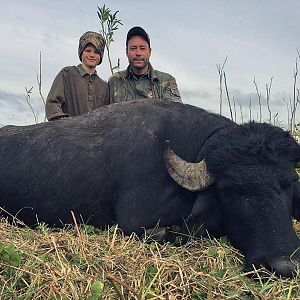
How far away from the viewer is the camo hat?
24.5 ft

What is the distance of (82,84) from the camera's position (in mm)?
7469

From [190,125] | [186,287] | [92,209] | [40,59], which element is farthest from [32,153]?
[40,59]

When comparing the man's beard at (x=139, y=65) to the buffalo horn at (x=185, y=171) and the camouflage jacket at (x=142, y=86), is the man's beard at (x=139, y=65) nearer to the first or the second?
the camouflage jacket at (x=142, y=86)

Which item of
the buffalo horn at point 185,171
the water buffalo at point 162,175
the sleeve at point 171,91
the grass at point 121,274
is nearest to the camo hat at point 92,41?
the sleeve at point 171,91

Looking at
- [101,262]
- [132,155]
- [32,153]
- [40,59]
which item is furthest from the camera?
[40,59]

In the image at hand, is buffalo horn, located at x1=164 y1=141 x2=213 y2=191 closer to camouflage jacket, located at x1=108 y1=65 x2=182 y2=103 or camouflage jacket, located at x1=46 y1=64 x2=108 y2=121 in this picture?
camouflage jacket, located at x1=108 y1=65 x2=182 y2=103

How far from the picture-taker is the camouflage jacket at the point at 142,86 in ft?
23.8

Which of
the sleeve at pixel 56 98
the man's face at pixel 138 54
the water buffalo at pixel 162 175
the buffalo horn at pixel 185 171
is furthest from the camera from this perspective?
the man's face at pixel 138 54

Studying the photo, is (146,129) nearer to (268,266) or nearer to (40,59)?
(268,266)

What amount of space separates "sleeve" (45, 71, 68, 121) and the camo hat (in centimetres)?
45

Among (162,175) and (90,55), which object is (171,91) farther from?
(162,175)

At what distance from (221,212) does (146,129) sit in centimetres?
104

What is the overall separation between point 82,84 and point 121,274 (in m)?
4.71

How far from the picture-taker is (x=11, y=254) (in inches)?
115
